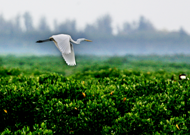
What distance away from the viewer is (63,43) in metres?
2.66

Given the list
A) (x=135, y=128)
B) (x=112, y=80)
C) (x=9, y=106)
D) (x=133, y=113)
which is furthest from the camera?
(x=112, y=80)

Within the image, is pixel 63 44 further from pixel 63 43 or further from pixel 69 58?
pixel 69 58

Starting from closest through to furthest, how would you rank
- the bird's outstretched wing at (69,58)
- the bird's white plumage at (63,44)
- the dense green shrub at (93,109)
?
the bird's white plumage at (63,44), the bird's outstretched wing at (69,58), the dense green shrub at (93,109)

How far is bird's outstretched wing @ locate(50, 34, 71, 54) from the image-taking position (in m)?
2.62

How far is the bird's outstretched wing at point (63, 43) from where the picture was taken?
2617mm

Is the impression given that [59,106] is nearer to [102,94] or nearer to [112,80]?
[102,94]

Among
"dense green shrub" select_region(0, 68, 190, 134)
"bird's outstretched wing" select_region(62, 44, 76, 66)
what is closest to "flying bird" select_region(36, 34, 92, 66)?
"bird's outstretched wing" select_region(62, 44, 76, 66)

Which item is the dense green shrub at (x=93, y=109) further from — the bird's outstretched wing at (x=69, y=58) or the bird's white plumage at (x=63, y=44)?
the bird's white plumage at (x=63, y=44)

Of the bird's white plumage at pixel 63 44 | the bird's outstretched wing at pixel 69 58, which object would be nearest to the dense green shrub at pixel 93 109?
the bird's outstretched wing at pixel 69 58

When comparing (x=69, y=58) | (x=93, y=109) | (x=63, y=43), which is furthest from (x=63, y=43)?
(x=93, y=109)

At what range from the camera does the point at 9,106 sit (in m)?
4.96

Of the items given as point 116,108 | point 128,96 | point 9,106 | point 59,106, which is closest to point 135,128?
point 116,108

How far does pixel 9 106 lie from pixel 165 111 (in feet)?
12.8

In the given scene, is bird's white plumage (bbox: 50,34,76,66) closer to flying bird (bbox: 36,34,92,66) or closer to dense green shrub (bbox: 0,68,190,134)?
flying bird (bbox: 36,34,92,66)
